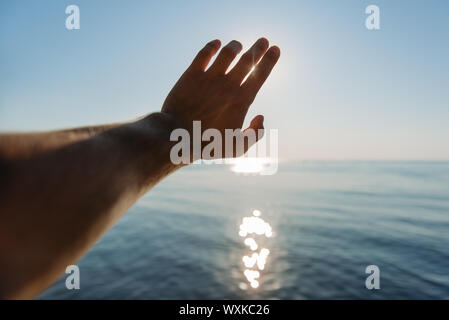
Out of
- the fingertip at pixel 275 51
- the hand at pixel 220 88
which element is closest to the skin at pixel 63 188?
the hand at pixel 220 88

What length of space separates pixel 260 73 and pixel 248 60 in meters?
0.13

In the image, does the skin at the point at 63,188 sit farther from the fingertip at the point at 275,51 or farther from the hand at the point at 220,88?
the fingertip at the point at 275,51

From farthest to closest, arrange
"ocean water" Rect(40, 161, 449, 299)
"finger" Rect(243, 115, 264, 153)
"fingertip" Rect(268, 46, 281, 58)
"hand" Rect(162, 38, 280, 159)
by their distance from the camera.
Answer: "ocean water" Rect(40, 161, 449, 299) → "fingertip" Rect(268, 46, 281, 58) → "finger" Rect(243, 115, 264, 153) → "hand" Rect(162, 38, 280, 159)

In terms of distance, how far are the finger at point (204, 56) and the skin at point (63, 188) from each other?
60cm

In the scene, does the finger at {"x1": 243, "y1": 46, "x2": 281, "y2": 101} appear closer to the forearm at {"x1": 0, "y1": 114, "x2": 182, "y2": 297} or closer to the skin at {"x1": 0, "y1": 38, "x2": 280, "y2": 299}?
the skin at {"x1": 0, "y1": 38, "x2": 280, "y2": 299}

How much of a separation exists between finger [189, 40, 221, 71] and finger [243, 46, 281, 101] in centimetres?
30

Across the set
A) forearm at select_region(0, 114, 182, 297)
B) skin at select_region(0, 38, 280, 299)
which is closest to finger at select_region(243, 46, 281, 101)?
skin at select_region(0, 38, 280, 299)

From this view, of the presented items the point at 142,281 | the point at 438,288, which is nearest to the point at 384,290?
the point at 438,288

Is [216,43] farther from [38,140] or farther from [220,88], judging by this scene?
[38,140]

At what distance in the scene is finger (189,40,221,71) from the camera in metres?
1.67

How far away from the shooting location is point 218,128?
5.43 ft

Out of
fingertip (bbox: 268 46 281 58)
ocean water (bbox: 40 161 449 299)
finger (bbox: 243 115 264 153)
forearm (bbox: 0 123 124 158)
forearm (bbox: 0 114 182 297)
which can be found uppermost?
fingertip (bbox: 268 46 281 58)

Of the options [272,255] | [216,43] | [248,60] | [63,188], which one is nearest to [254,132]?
[248,60]

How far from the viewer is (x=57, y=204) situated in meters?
0.65
